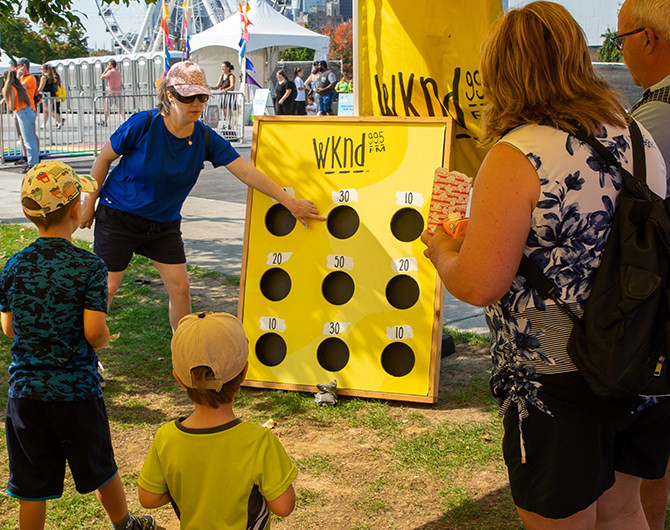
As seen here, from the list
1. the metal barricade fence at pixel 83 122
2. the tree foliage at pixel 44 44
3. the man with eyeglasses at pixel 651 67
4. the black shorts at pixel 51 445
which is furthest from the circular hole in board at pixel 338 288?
the tree foliage at pixel 44 44

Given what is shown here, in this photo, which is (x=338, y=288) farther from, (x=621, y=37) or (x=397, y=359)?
(x=621, y=37)

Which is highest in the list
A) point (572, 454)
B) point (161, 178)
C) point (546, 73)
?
point (546, 73)

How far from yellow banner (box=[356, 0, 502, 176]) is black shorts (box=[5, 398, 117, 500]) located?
279 centimetres

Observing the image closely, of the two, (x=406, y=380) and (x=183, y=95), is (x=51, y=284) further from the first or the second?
(x=406, y=380)

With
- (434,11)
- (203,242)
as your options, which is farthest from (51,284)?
(203,242)

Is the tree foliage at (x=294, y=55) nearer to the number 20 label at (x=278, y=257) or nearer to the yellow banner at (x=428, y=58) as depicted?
the yellow banner at (x=428, y=58)

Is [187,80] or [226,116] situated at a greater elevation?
[187,80]

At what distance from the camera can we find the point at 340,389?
4547 mm

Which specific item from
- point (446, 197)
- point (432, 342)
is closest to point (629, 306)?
point (446, 197)

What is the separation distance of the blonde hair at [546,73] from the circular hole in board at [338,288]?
2.69m

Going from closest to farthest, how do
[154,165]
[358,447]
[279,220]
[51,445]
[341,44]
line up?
[51,445]
[358,447]
[154,165]
[279,220]
[341,44]

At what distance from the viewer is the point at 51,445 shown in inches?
110

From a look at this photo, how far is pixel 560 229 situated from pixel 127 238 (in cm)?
318

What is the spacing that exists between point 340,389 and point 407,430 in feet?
1.88
